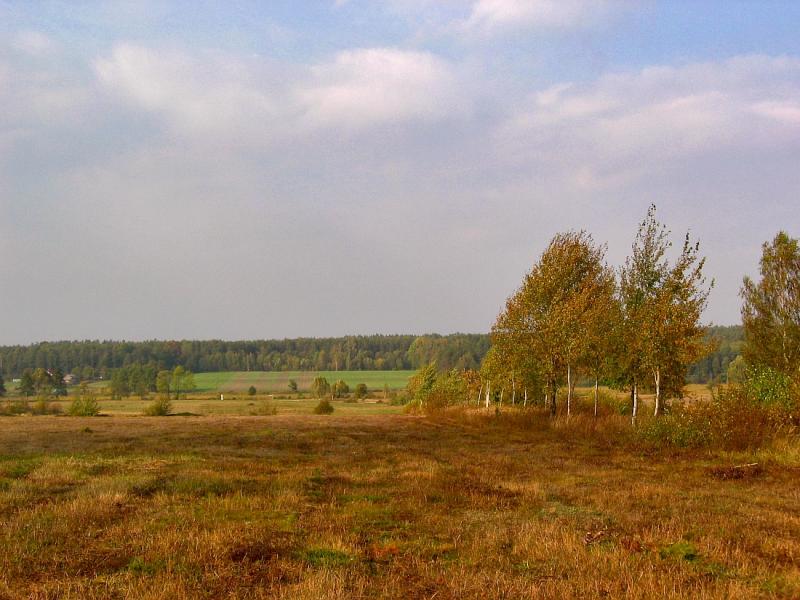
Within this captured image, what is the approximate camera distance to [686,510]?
10.6m

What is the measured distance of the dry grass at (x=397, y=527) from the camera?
21.5ft

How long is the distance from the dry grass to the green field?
129338 mm

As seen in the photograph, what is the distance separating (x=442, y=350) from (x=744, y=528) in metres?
146

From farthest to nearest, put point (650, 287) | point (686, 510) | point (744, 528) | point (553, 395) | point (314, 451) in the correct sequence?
1. point (553, 395)
2. point (650, 287)
3. point (314, 451)
4. point (686, 510)
5. point (744, 528)

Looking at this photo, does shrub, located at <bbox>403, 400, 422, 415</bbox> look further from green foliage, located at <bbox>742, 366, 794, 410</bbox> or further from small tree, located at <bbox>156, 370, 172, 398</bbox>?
small tree, located at <bbox>156, 370, 172, 398</bbox>

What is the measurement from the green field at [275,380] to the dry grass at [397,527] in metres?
129

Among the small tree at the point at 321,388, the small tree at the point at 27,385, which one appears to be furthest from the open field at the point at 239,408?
the small tree at the point at 27,385

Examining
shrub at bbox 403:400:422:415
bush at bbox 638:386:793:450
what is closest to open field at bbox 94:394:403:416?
shrub at bbox 403:400:422:415

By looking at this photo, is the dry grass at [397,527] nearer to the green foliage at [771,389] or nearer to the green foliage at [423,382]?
the green foliage at [771,389]

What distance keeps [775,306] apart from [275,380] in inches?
5519

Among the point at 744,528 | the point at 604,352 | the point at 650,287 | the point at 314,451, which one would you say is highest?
the point at 650,287

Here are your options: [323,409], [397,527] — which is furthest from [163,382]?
[397,527]

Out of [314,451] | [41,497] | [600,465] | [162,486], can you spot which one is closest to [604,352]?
[600,465]

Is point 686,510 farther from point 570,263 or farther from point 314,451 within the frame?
point 570,263
